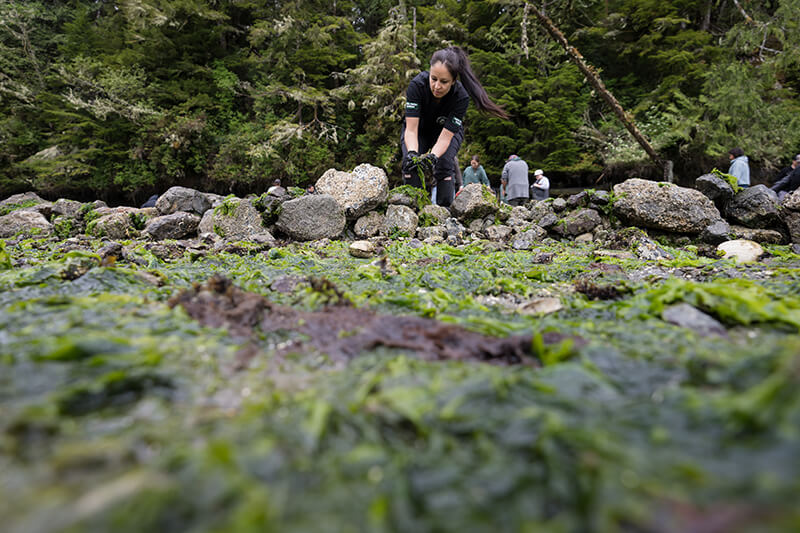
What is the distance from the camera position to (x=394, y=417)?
1046mm

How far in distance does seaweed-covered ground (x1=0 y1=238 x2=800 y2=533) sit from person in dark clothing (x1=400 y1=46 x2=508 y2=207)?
4.35m

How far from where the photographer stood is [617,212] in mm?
6195

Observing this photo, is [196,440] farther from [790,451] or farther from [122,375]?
[790,451]

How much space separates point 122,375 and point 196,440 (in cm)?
43

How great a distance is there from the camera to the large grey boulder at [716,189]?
6324mm

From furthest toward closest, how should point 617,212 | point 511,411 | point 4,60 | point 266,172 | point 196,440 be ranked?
point 4,60 → point 266,172 → point 617,212 → point 511,411 → point 196,440

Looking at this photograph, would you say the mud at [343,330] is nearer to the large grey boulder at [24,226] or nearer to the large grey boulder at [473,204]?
the large grey boulder at [473,204]

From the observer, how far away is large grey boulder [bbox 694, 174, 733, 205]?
6324mm

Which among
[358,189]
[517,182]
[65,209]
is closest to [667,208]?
[517,182]

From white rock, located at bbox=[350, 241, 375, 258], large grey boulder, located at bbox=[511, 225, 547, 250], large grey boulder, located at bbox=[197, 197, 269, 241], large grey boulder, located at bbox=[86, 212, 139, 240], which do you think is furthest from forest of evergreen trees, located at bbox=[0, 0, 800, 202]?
white rock, located at bbox=[350, 241, 375, 258]

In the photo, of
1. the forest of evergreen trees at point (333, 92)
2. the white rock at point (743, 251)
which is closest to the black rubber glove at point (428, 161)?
the white rock at point (743, 251)

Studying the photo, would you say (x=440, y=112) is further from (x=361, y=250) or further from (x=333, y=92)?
(x=333, y=92)

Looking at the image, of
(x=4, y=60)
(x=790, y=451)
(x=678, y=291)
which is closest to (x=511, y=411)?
(x=790, y=451)

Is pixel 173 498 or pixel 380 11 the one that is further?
pixel 380 11
